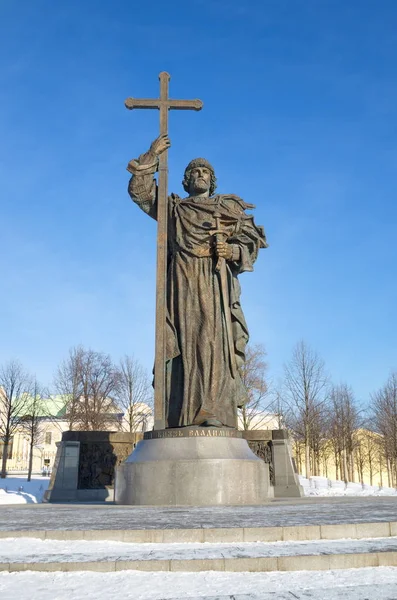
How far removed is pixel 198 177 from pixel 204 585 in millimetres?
9029

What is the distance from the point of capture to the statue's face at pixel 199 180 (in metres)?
11.2

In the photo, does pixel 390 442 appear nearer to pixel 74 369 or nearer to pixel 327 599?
pixel 74 369

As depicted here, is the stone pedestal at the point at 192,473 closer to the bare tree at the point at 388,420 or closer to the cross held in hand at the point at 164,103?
the cross held in hand at the point at 164,103

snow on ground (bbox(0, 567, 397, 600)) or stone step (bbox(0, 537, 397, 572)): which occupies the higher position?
stone step (bbox(0, 537, 397, 572))

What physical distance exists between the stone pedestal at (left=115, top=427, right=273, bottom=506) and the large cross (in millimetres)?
685

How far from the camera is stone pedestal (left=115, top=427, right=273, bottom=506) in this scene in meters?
8.25

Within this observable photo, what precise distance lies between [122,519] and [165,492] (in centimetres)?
268

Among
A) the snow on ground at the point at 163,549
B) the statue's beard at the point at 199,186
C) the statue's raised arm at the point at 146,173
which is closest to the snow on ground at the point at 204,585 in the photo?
the snow on ground at the point at 163,549

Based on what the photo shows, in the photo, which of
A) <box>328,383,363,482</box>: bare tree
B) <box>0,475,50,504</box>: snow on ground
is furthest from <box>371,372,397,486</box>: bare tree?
<box>0,475,50,504</box>: snow on ground

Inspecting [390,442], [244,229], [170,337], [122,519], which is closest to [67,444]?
[170,337]

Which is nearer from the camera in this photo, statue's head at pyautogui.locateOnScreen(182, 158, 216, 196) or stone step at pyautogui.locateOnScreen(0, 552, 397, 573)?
stone step at pyautogui.locateOnScreen(0, 552, 397, 573)

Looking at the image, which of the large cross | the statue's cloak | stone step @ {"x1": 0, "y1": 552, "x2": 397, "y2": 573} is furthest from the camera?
the statue's cloak

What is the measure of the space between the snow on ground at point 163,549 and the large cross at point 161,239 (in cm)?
498

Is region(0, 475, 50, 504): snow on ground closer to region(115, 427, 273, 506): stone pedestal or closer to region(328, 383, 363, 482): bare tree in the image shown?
region(115, 427, 273, 506): stone pedestal
